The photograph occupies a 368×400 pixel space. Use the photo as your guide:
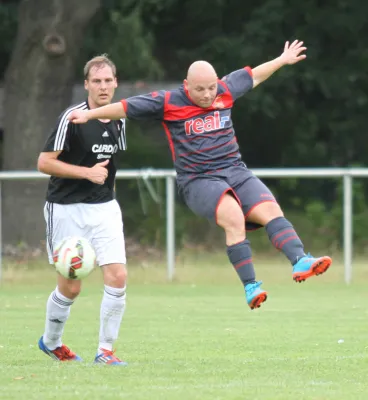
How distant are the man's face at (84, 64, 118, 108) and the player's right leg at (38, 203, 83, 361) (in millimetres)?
852

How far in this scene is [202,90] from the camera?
872cm

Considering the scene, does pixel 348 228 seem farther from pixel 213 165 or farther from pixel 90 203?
pixel 90 203

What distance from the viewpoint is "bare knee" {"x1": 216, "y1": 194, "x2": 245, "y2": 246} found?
8.62 metres

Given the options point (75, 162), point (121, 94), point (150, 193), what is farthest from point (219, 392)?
point (121, 94)

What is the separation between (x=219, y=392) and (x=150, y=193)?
37.2 feet

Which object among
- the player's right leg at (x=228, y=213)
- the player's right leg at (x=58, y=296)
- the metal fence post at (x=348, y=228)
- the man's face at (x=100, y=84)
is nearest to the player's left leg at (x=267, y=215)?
the player's right leg at (x=228, y=213)

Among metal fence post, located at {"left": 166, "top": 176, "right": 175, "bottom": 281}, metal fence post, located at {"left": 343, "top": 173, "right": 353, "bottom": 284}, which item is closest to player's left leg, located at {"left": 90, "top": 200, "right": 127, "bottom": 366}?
metal fence post, located at {"left": 166, "top": 176, "right": 175, "bottom": 281}

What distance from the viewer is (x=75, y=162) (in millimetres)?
8867

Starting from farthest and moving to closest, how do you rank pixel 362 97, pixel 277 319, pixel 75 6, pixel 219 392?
1. pixel 362 97
2. pixel 75 6
3. pixel 277 319
4. pixel 219 392

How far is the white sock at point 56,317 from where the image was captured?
8.95 meters

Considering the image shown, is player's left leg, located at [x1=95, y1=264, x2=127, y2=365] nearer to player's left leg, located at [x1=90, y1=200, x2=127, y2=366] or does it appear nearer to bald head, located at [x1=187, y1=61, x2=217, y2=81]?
player's left leg, located at [x1=90, y1=200, x2=127, y2=366]

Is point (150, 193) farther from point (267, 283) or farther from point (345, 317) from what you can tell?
point (345, 317)

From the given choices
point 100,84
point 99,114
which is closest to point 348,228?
point 100,84

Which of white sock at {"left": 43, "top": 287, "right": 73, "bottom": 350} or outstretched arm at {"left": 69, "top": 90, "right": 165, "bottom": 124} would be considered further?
white sock at {"left": 43, "top": 287, "right": 73, "bottom": 350}
